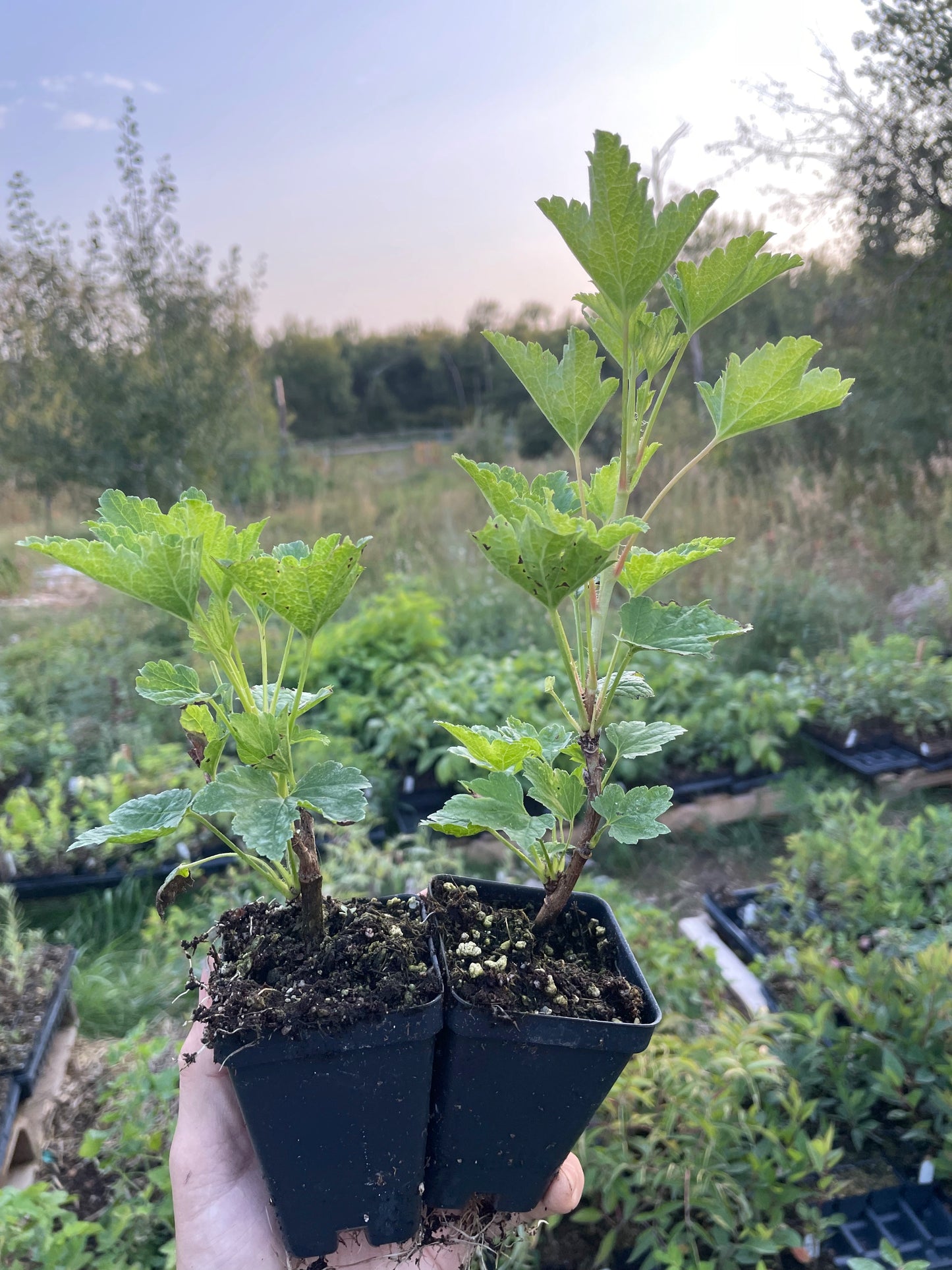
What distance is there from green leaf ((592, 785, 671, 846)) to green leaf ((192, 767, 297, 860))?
0.30m

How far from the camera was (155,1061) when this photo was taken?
2.02 meters

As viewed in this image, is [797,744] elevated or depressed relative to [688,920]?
elevated

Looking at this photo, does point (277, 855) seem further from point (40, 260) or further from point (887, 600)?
point (40, 260)

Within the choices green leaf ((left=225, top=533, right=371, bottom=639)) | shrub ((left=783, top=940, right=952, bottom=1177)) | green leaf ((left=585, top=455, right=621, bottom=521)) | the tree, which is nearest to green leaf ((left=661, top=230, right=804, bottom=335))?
green leaf ((left=585, top=455, right=621, bottom=521))

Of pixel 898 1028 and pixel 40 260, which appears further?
pixel 40 260

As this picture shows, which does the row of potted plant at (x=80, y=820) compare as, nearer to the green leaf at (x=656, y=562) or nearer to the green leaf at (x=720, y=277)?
the green leaf at (x=656, y=562)

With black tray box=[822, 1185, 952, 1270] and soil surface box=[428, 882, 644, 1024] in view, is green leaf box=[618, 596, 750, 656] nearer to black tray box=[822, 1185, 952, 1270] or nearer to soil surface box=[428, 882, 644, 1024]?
soil surface box=[428, 882, 644, 1024]

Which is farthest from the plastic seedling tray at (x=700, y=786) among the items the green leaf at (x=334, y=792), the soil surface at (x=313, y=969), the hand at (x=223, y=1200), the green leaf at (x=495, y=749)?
the green leaf at (x=334, y=792)

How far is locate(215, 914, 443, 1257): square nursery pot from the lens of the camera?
0.75 m

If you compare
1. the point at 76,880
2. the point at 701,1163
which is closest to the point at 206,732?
the point at 701,1163

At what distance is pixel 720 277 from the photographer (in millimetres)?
674

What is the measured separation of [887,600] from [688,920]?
11.5 feet

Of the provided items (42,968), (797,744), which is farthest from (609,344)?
(797,744)

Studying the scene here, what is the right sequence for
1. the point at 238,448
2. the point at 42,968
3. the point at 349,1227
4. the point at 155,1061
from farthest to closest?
the point at 238,448 → the point at 42,968 → the point at 155,1061 → the point at 349,1227
